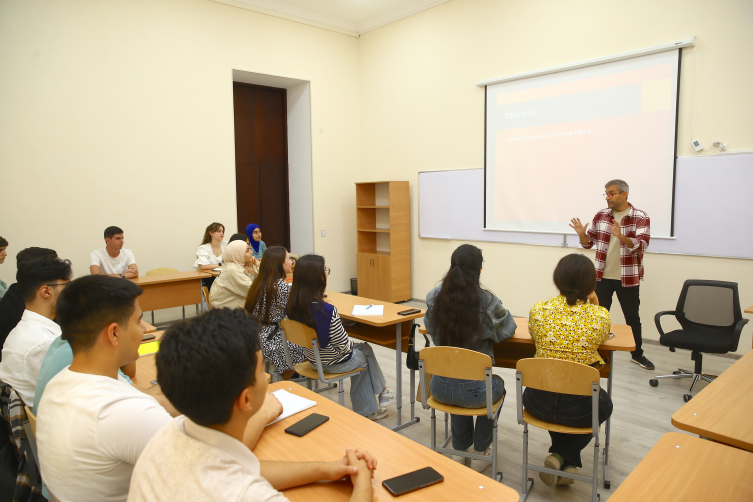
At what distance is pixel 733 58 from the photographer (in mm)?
4195

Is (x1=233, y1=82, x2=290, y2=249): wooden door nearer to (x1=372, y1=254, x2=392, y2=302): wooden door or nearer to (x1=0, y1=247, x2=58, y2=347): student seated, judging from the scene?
(x1=372, y1=254, x2=392, y2=302): wooden door

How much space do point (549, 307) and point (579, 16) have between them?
4.05 metres

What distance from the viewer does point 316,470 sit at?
1.32m

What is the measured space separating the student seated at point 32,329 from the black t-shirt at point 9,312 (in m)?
0.45

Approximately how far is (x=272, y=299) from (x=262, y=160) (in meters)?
4.73

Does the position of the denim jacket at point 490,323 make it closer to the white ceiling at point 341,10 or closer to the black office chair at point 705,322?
the black office chair at point 705,322

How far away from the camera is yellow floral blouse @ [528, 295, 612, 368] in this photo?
238 centimetres

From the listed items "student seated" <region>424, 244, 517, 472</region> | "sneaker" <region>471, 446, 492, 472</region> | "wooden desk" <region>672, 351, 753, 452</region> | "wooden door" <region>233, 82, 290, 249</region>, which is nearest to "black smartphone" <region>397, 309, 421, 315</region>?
"student seated" <region>424, 244, 517, 472</region>

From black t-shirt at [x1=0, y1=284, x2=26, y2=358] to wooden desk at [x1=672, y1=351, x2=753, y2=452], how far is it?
296 centimetres

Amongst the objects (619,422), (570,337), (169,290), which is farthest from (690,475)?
(169,290)

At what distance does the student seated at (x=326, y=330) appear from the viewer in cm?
290

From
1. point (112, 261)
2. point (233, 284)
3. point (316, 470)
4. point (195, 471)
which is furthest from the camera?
point (112, 261)

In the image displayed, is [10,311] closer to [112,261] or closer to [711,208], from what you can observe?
[112,261]

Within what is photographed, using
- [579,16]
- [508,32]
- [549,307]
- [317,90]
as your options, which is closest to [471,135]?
[508,32]
